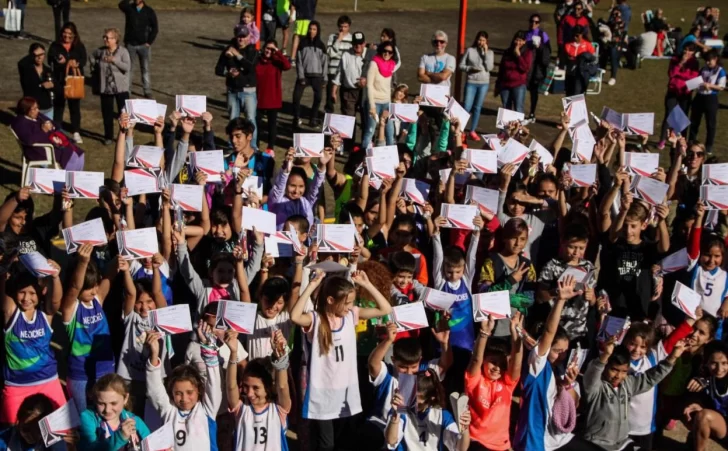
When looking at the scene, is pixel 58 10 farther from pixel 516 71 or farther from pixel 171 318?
pixel 171 318

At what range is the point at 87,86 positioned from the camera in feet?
57.0

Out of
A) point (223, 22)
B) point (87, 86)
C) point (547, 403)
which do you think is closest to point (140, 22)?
point (87, 86)

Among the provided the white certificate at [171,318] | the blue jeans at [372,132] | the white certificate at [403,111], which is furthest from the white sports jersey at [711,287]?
the blue jeans at [372,132]

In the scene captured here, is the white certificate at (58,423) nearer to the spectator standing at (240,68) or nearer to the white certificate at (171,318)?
the white certificate at (171,318)

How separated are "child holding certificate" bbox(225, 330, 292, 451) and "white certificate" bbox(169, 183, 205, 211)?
1936mm

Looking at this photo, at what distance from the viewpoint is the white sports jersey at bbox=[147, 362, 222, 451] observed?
22.7ft

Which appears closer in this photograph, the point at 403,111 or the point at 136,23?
the point at 403,111

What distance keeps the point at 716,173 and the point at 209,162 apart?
193 inches

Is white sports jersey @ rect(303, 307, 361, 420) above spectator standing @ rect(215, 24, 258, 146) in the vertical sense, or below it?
below

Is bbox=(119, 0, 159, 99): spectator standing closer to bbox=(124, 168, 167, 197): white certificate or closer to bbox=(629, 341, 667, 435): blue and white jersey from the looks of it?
bbox=(124, 168, 167, 197): white certificate

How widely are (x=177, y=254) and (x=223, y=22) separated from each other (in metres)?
17.4

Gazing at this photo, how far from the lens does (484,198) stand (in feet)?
30.2

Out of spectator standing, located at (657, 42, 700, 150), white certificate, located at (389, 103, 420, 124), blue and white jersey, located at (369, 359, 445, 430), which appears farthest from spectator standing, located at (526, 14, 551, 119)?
blue and white jersey, located at (369, 359, 445, 430)

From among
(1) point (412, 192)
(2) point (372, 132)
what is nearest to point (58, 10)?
(2) point (372, 132)
